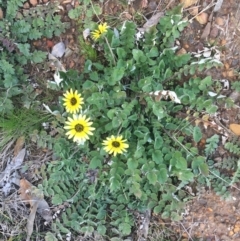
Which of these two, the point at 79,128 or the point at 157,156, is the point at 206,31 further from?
the point at 79,128

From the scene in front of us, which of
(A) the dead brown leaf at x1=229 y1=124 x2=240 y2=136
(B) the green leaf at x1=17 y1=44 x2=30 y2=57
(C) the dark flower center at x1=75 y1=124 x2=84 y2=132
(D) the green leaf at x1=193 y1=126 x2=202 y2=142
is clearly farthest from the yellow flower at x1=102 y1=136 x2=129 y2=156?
(B) the green leaf at x1=17 y1=44 x2=30 y2=57

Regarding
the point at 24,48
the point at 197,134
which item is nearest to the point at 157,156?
the point at 197,134

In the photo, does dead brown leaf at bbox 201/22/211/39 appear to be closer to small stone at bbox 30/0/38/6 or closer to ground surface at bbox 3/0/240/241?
ground surface at bbox 3/0/240/241

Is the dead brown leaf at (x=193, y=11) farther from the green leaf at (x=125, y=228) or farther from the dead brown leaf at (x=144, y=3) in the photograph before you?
the green leaf at (x=125, y=228)

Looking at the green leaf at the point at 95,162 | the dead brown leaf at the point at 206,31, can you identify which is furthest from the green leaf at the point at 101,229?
the dead brown leaf at the point at 206,31

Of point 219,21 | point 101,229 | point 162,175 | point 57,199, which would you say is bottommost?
point 101,229

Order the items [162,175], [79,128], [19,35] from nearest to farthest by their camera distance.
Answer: [79,128], [162,175], [19,35]
